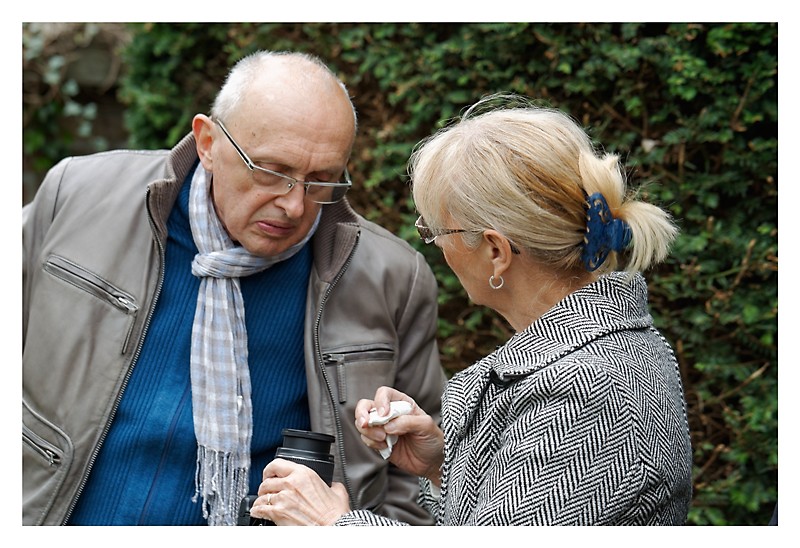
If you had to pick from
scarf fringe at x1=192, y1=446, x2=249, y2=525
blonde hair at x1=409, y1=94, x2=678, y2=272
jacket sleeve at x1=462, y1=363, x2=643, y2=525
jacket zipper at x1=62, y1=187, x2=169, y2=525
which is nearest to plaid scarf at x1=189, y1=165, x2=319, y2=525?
scarf fringe at x1=192, y1=446, x2=249, y2=525

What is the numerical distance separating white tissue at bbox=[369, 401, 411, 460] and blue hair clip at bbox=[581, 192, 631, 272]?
58cm

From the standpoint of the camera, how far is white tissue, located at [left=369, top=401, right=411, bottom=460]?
1.99 meters

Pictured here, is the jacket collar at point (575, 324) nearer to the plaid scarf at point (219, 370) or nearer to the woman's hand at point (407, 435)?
the woman's hand at point (407, 435)

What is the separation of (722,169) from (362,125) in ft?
5.08

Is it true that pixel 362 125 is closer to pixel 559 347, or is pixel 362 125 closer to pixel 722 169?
pixel 722 169

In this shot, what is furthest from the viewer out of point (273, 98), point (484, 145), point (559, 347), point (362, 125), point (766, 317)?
point (362, 125)

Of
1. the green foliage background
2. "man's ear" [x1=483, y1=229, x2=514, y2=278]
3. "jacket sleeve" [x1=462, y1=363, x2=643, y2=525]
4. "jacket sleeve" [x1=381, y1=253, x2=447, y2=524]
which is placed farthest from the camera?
the green foliage background

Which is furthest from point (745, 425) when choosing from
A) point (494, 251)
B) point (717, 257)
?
point (494, 251)

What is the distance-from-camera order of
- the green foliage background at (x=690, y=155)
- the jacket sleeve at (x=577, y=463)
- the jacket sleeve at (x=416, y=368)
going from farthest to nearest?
the green foliage background at (x=690, y=155) → the jacket sleeve at (x=416, y=368) → the jacket sleeve at (x=577, y=463)

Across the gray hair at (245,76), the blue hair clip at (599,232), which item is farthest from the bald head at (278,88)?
the blue hair clip at (599,232)

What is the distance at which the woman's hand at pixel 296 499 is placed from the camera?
1.83m

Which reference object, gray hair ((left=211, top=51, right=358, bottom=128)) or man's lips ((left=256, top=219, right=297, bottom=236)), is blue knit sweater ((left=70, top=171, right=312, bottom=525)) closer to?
man's lips ((left=256, top=219, right=297, bottom=236))

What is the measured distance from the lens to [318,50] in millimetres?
3801

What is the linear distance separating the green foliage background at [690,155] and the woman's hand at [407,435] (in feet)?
3.73
